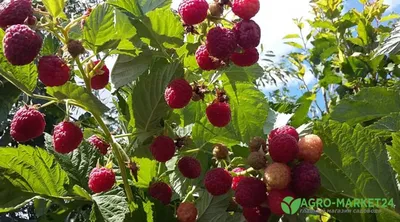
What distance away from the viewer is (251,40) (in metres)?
0.83

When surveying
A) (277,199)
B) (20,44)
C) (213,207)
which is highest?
(20,44)

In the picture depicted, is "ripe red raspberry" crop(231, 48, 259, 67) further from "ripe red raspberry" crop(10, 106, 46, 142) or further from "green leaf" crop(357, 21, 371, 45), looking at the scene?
"green leaf" crop(357, 21, 371, 45)

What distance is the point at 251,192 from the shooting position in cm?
74

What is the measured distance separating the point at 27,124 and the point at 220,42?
32 cm

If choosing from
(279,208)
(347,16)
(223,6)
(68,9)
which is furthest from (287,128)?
(68,9)

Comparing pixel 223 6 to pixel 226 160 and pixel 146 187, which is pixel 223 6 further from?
pixel 146 187

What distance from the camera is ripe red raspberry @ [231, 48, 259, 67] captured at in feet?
2.89

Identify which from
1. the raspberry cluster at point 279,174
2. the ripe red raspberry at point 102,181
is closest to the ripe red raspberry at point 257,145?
the raspberry cluster at point 279,174

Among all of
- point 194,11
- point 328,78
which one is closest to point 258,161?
point 194,11

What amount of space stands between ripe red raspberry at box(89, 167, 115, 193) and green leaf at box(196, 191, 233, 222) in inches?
6.6

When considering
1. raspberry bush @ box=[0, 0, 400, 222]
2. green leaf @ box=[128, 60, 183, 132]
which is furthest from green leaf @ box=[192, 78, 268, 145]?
green leaf @ box=[128, 60, 183, 132]

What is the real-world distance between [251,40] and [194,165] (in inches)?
9.4

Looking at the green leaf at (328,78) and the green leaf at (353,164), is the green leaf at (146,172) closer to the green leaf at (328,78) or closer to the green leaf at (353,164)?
the green leaf at (353,164)

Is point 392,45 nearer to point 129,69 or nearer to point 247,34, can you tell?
point 247,34
